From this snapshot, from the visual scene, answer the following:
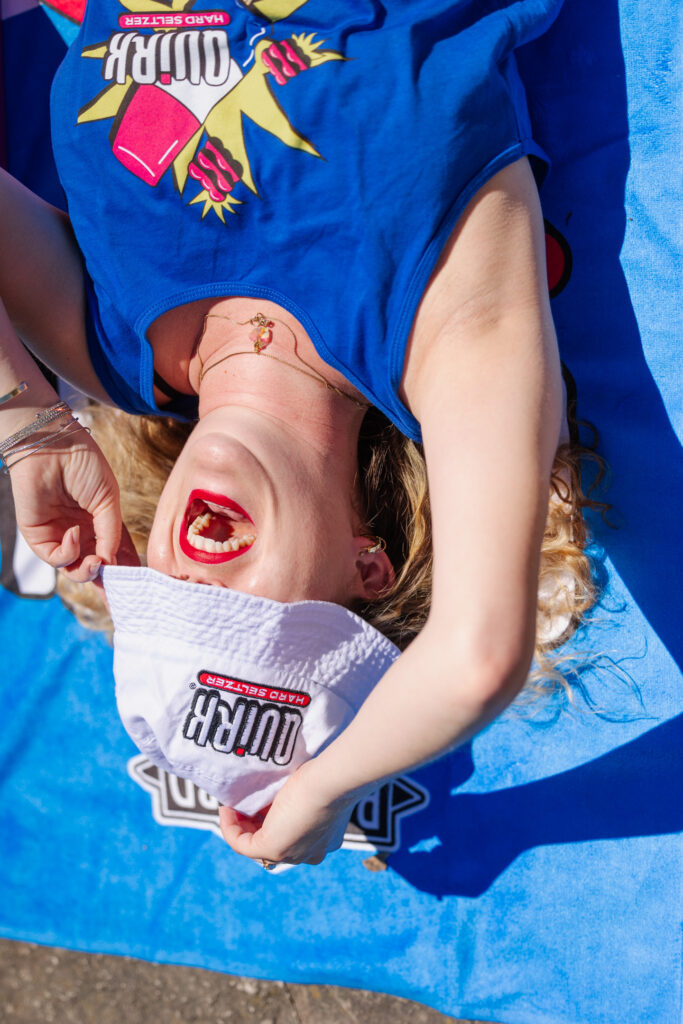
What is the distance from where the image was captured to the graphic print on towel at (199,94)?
129 cm

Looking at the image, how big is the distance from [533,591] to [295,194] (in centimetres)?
76

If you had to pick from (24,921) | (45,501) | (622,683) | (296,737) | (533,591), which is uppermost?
(533,591)

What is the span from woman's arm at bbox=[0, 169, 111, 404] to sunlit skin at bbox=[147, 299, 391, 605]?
0.29 meters

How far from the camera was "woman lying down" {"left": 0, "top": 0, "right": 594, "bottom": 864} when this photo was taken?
1.11 meters

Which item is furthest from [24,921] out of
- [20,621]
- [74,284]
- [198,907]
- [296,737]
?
[74,284]

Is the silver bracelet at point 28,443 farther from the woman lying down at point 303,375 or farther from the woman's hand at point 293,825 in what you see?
the woman's hand at point 293,825

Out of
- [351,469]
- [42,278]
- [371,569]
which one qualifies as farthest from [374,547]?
[42,278]

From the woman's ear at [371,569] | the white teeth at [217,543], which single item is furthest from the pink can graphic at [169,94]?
the woman's ear at [371,569]

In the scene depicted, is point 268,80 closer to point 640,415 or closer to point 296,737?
point 640,415

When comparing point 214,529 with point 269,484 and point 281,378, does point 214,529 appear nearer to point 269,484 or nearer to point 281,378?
point 269,484

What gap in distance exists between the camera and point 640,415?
1582 millimetres

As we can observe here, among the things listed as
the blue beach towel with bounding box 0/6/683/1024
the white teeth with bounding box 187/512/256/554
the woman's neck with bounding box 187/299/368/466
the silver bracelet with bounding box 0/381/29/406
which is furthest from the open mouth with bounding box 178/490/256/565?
the blue beach towel with bounding box 0/6/683/1024

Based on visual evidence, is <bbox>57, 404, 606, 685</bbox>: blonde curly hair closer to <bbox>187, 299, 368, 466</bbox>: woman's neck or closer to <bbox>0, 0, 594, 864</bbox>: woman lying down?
<bbox>0, 0, 594, 864</bbox>: woman lying down

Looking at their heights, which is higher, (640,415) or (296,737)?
(640,415)
